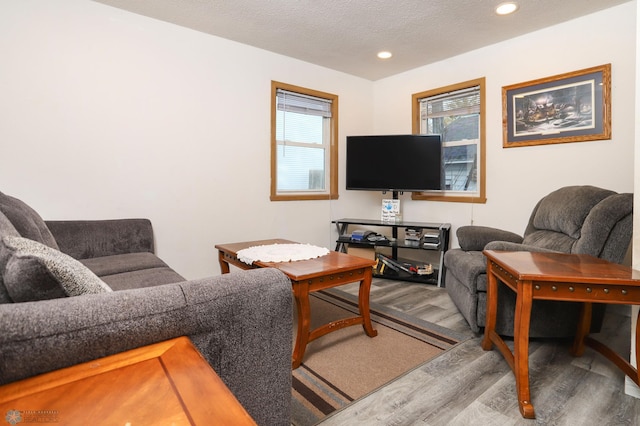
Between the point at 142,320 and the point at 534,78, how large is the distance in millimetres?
3575

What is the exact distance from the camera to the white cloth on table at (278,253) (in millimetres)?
2188

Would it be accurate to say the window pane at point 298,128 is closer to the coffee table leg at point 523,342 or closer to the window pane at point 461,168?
the window pane at point 461,168

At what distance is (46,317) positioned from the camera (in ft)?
2.36

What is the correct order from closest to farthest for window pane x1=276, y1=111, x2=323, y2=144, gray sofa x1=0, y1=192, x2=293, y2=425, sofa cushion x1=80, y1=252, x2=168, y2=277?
gray sofa x1=0, y1=192, x2=293, y2=425, sofa cushion x1=80, y1=252, x2=168, y2=277, window pane x1=276, y1=111, x2=323, y2=144

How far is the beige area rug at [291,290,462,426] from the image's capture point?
158cm

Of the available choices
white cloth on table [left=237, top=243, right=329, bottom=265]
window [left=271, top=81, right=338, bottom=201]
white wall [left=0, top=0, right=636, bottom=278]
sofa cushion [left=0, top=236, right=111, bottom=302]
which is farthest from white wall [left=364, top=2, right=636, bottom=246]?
sofa cushion [left=0, top=236, right=111, bottom=302]

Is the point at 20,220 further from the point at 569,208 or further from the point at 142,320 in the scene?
the point at 569,208

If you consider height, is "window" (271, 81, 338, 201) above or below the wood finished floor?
above

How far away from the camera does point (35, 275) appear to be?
79 centimetres

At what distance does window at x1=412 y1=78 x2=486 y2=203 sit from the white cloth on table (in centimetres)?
205

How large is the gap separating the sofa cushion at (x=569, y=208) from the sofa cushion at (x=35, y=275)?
8.83 ft

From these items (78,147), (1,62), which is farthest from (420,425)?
(1,62)

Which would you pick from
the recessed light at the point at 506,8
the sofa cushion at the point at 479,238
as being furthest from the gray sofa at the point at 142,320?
the recessed light at the point at 506,8

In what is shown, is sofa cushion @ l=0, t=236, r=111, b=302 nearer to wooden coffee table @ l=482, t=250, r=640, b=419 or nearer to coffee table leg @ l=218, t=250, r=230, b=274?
wooden coffee table @ l=482, t=250, r=640, b=419
